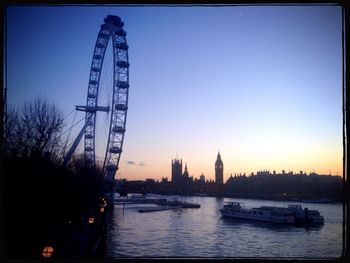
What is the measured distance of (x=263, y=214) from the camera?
15867 millimetres

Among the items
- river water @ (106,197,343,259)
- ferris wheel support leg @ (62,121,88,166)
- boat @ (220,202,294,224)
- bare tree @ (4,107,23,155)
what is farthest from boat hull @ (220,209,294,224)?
bare tree @ (4,107,23,155)

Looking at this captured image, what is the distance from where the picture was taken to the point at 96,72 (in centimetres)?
1112

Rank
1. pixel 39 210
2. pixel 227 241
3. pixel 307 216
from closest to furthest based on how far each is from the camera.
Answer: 1. pixel 39 210
2. pixel 227 241
3. pixel 307 216

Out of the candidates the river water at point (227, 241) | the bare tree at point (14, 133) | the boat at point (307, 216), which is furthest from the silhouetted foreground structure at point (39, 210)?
the boat at point (307, 216)

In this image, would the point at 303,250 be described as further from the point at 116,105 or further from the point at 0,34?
the point at 0,34

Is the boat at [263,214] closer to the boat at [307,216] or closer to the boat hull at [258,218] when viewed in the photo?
the boat hull at [258,218]

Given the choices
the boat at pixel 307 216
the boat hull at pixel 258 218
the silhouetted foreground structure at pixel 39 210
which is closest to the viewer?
the silhouetted foreground structure at pixel 39 210

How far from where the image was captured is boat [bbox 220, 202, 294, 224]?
15.2 m

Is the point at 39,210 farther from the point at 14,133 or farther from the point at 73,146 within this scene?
the point at 73,146

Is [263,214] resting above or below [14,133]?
below

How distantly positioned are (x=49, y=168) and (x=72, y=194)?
1626 millimetres

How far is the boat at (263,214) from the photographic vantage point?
1519cm

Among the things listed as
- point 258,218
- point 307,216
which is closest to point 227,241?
point 258,218

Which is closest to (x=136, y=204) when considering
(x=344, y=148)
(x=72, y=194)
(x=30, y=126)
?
(x=72, y=194)
